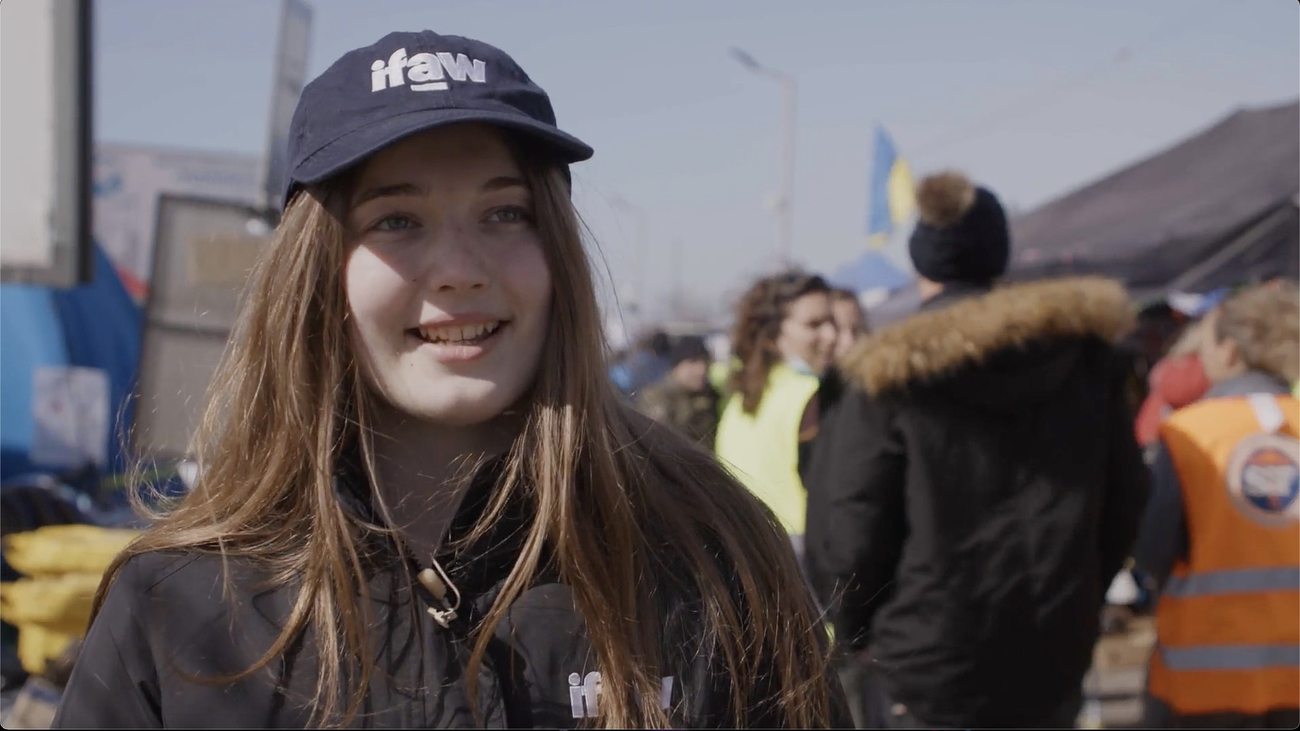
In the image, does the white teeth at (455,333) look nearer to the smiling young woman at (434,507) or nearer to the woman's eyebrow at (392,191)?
the smiling young woman at (434,507)

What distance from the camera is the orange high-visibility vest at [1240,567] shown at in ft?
10.3

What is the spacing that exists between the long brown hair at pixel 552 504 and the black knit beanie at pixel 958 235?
5.65ft

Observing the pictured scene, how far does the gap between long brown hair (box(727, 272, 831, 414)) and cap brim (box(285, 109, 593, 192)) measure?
10.5ft

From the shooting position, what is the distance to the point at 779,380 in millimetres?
4516

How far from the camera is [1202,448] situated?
3.19m

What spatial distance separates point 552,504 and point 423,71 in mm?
596

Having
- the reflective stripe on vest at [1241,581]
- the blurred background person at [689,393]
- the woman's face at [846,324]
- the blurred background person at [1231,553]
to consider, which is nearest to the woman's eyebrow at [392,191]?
the blurred background person at [1231,553]

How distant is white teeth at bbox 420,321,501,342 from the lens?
4.73ft

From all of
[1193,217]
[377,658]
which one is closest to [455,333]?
[377,658]

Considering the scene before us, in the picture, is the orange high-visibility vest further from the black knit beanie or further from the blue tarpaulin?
the blue tarpaulin

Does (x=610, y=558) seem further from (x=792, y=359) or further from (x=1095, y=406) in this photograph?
(x=792, y=359)

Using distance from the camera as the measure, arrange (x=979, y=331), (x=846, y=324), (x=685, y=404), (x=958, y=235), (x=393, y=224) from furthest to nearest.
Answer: (x=685, y=404)
(x=846, y=324)
(x=958, y=235)
(x=979, y=331)
(x=393, y=224)

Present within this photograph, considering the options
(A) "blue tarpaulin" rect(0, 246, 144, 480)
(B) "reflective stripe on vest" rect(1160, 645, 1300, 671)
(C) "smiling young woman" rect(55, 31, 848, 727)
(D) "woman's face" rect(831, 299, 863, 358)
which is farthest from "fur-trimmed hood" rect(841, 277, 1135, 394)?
(A) "blue tarpaulin" rect(0, 246, 144, 480)

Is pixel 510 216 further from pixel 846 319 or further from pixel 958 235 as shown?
pixel 846 319
